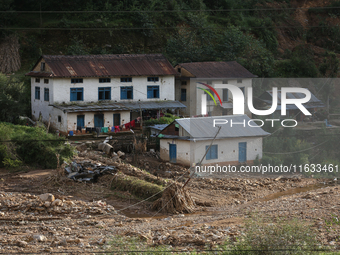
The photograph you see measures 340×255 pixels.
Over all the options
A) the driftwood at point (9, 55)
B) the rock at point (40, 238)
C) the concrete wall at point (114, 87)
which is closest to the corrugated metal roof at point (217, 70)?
the concrete wall at point (114, 87)

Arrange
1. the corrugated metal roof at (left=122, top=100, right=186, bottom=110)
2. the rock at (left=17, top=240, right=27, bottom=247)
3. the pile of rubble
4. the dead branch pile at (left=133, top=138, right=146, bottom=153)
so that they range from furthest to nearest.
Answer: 1. the corrugated metal roof at (left=122, top=100, right=186, bottom=110)
2. the dead branch pile at (left=133, top=138, right=146, bottom=153)
3. the pile of rubble
4. the rock at (left=17, top=240, right=27, bottom=247)

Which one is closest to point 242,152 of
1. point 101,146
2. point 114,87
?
point 101,146

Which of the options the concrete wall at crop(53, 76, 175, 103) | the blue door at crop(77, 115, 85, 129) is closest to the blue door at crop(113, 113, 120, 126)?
the concrete wall at crop(53, 76, 175, 103)

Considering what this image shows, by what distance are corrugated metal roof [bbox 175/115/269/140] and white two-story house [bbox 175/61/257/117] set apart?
28.6 feet

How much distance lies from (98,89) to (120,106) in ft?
6.12

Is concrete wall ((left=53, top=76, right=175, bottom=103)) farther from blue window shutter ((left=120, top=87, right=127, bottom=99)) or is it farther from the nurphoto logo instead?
the nurphoto logo

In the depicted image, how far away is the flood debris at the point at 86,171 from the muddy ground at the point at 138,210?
0.37 meters

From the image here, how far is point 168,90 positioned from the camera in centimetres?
3325

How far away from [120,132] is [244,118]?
8153mm

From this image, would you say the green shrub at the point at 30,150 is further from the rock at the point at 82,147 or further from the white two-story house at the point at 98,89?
the white two-story house at the point at 98,89

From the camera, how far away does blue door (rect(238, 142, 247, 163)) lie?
77.0 ft

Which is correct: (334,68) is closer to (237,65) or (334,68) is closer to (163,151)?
(237,65)

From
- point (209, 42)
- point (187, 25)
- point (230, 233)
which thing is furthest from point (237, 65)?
point (230, 233)

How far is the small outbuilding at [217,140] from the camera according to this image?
23281mm
